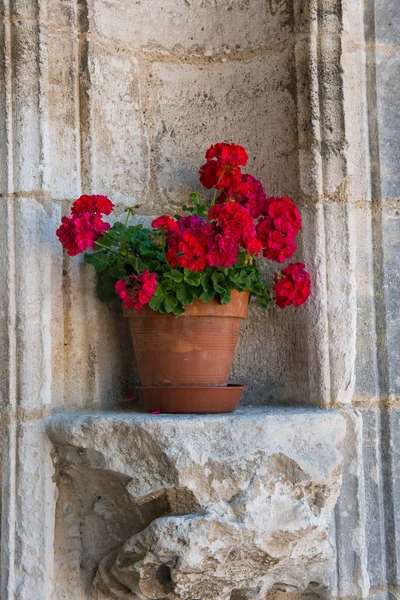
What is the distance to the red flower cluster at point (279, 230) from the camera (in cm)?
210

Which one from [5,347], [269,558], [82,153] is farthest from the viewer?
[82,153]

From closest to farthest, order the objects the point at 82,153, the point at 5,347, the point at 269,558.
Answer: the point at 269,558, the point at 5,347, the point at 82,153

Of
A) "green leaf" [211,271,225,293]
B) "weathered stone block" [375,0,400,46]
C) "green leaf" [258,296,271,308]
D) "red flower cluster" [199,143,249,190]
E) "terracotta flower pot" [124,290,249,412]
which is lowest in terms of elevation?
"terracotta flower pot" [124,290,249,412]

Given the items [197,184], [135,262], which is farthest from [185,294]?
[197,184]

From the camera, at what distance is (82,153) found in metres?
2.34

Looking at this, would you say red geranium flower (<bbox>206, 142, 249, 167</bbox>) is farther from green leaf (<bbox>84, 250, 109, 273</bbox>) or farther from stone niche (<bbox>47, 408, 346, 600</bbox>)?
stone niche (<bbox>47, 408, 346, 600</bbox>)

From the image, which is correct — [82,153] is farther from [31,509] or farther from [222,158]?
[31,509]

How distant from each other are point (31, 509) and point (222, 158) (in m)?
1.06

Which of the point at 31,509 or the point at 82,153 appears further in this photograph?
the point at 82,153

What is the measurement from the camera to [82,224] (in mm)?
2098

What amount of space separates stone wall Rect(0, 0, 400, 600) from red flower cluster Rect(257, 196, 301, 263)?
181 mm

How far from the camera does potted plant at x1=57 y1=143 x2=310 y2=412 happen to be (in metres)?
2.04

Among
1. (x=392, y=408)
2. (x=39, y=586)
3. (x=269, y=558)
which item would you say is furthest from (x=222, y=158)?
(x=39, y=586)

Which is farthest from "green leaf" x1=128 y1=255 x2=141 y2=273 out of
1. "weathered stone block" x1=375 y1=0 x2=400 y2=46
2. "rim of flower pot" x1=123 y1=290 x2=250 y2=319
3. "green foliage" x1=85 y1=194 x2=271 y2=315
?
"weathered stone block" x1=375 y1=0 x2=400 y2=46
